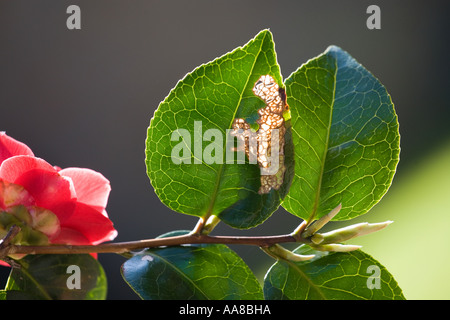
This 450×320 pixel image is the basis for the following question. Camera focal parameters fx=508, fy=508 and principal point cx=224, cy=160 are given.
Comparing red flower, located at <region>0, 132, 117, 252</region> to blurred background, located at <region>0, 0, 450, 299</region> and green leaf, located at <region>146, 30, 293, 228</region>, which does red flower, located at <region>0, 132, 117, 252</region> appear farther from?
blurred background, located at <region>0, 0, 450, 299</region>

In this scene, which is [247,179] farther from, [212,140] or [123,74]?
[123,74]

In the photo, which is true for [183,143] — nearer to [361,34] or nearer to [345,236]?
[345,236]

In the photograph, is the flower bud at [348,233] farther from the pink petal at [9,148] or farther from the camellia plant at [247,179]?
the pink petal at [9,148]

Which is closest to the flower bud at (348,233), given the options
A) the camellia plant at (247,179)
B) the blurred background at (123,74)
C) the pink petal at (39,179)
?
the camellia plant at (247,179)

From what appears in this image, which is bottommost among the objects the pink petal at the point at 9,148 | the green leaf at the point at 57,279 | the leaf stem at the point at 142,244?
the green leaf at the point at 57,279

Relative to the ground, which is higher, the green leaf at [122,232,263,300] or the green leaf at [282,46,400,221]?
the green leaf at [282,46,400,221]

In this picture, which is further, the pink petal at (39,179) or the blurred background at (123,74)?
the blurred background at (123,74)

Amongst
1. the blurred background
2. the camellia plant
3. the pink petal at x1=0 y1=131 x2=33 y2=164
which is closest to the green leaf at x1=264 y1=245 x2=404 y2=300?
the camellia plant
